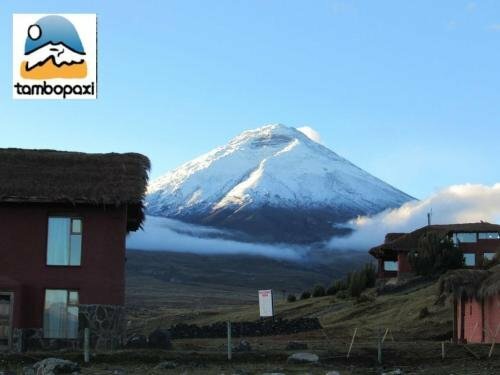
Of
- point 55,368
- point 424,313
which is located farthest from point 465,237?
point 55,368

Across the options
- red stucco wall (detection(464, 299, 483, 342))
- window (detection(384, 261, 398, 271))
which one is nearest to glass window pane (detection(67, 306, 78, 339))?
red stucco wall (detection(464, 299, 483, 342))

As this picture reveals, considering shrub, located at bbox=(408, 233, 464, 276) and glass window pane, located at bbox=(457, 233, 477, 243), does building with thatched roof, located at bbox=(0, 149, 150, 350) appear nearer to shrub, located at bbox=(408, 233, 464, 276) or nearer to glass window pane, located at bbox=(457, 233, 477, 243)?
shrub, located at bbox=(408, 233, 464, 276)

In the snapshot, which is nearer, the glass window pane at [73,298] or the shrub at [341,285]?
the glass window pane at [73,298]

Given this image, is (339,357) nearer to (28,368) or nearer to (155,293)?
(28,368)

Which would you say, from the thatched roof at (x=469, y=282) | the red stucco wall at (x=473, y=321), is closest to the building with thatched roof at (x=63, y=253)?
the thatched roof at (x=469, y=282)

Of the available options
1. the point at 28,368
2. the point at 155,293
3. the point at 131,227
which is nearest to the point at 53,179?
the point at 131,227

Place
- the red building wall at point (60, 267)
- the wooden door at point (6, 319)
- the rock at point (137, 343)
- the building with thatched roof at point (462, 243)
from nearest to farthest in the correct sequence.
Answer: the rock at point (137, 343) → the wooden door at point (6, 319) → the red building wall at point (60, 267) → the building with thatched roof at point (462, 243)

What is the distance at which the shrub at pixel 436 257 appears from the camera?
7106 cm

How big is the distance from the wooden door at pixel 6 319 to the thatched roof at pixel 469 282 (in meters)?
18.2

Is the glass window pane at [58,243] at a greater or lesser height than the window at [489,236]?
lesser

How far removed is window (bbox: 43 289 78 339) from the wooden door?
1.30 meters

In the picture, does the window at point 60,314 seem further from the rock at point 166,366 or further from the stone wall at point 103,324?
the rock at point 166,366

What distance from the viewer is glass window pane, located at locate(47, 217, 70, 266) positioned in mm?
32469

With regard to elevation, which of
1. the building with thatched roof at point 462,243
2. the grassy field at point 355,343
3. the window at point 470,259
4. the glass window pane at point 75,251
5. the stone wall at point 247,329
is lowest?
the stone wall at point 247,329
